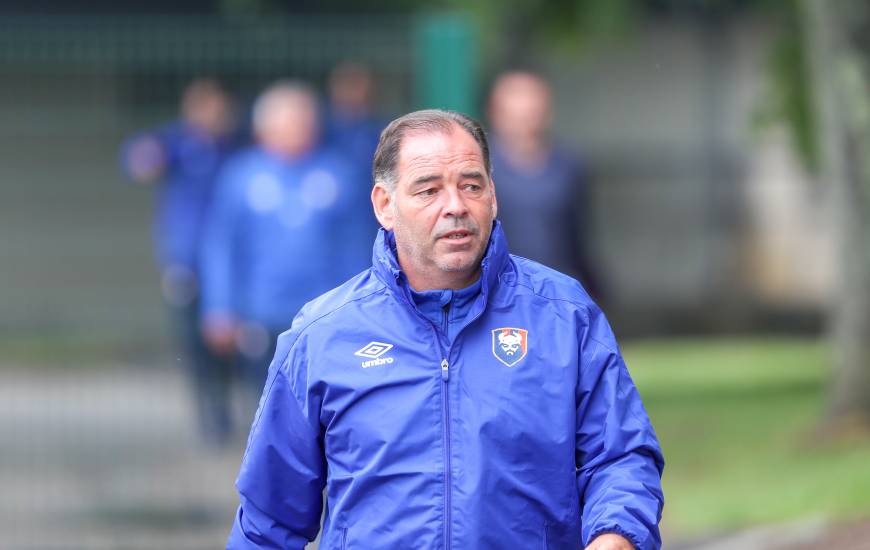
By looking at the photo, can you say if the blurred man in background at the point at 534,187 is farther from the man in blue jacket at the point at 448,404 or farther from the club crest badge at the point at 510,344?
the club crest badge at the point at 510,344

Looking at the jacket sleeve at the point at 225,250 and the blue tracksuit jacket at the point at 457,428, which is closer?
the blue tracksuit jacket at the point at 457,428

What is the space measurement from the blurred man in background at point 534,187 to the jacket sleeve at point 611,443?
3.99m

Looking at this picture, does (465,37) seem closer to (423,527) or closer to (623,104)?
(423,527)

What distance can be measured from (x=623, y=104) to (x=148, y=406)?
45.3ft

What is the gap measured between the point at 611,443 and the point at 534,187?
418 centimetres

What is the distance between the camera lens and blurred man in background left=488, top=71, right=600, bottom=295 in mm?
7445

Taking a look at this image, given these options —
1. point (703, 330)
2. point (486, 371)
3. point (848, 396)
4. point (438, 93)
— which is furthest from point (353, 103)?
point (703, 330)

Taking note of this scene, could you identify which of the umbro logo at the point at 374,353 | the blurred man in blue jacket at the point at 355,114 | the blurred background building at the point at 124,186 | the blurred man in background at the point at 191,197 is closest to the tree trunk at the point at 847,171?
the blurred background building at the point at 124,186

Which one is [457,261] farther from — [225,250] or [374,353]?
[225,250]

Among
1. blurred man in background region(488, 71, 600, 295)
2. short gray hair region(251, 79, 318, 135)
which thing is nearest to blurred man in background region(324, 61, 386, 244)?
short gray hair region(251, 79, 318, 135)

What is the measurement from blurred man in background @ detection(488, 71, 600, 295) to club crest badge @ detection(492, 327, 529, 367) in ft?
13.1

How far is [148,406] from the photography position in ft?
28.0

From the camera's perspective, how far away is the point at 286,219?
315 inches

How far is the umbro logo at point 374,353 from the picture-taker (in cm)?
341
